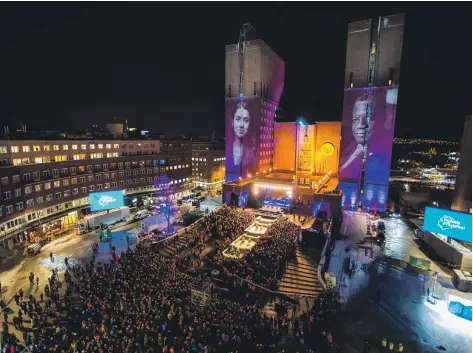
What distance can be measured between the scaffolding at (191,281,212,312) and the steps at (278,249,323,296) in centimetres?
637

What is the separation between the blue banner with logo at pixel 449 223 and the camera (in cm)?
2214

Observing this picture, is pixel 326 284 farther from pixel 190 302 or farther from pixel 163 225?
pixel 163 225

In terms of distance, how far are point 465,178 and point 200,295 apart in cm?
2867

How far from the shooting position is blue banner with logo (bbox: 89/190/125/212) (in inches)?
1421

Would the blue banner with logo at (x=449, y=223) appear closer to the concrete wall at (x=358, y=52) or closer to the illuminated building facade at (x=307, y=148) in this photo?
the concrete wall at (x=358, y=52)

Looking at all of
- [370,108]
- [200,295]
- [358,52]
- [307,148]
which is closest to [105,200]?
[200,295]

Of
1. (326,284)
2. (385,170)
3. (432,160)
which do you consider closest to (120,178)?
(326,284)

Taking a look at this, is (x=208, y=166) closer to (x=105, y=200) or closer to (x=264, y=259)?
(x=105, y=200)

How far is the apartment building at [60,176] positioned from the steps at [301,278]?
33552 millimetres

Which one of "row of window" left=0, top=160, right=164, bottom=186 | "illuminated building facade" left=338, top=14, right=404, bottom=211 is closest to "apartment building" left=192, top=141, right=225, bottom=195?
"row of window" left=0, top=160, right=164, bottom=186

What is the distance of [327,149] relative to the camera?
5244cm

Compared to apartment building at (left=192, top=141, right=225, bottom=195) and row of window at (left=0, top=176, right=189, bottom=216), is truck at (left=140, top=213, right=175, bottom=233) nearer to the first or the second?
row of window at (left=0, top=176, right=189, bottom=216)

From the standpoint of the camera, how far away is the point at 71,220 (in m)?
40.8

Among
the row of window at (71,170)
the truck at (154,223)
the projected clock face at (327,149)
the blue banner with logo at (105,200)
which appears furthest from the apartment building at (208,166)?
the blue banner with logo at (105,200)
